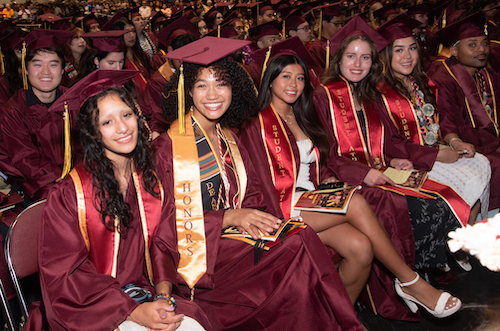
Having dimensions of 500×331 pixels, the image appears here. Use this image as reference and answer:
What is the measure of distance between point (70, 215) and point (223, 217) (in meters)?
0.75

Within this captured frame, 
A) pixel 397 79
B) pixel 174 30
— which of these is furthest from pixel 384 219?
pixel 174 30

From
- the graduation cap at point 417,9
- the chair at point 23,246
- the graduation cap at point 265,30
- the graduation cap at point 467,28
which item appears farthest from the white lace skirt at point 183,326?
the graduation cap at point 417,9

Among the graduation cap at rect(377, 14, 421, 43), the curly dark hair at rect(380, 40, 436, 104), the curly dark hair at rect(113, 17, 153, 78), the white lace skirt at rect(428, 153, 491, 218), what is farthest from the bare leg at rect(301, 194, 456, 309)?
the curly dark hair at rect(113, 17, 153, 78)

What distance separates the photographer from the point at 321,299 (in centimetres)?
198

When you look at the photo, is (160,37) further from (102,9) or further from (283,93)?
(102,9)

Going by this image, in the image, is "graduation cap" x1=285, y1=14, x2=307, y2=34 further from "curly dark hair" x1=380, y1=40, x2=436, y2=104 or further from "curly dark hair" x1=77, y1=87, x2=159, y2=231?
"curly dark hair" x1=77, y1=87, x2=159, y2=231

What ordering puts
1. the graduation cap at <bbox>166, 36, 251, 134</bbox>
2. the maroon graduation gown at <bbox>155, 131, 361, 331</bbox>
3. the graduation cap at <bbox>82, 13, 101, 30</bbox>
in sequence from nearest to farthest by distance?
1. the maroon graduation gown at <bbox>155, 131, 361, 331</bbox>
2. the graduation cap at <bbox>166, 36, 251, 134</bbox>
3. the graduation cap at <bbox>82, 13, 101, 30</bbox>

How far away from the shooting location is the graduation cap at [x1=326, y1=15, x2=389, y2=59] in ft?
11.0

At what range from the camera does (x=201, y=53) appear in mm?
2328

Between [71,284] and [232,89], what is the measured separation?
137cm

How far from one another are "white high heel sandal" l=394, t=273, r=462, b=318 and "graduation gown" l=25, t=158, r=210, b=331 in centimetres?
119

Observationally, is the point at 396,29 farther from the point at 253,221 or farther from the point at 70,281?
the point at 70,281

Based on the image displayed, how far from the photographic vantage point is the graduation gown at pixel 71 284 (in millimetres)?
1664

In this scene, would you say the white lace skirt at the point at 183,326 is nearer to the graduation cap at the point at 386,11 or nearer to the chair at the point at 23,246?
the chair at the point at 23,246
